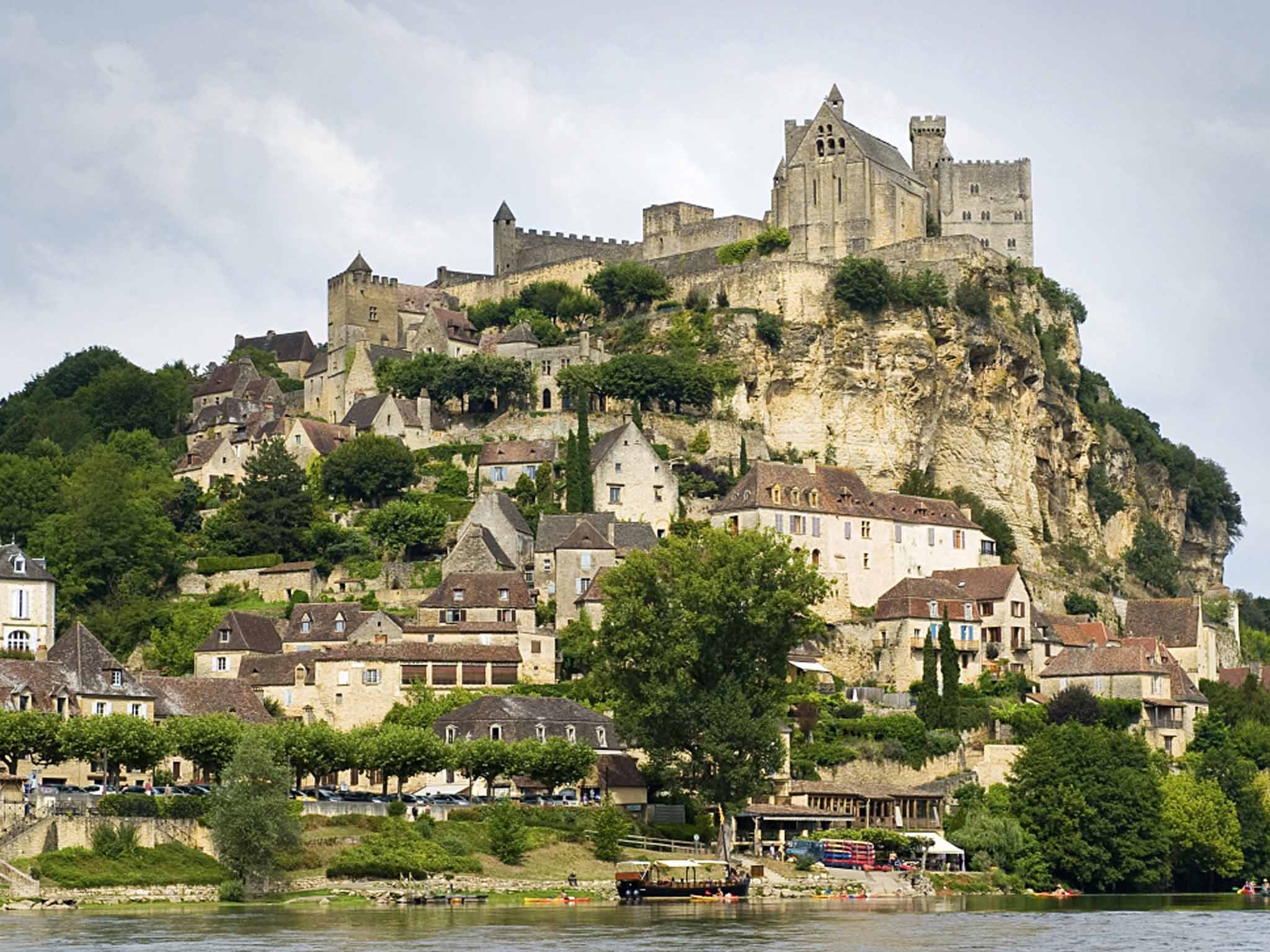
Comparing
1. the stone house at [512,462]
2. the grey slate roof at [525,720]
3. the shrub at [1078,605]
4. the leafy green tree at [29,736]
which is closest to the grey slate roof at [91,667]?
the leafy green tree at [29,736]

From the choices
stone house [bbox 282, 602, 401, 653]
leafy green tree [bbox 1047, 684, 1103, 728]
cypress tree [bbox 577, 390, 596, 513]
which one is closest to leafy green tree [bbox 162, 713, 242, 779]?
stone house [bbox 282, 602, 401, 653]

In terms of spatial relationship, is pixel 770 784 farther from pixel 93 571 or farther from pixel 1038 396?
pixel 1038 396

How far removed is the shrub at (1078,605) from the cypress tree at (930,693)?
21180 mm

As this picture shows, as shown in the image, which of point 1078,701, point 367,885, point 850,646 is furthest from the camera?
point 850,646

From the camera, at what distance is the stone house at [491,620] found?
9900 centimetres

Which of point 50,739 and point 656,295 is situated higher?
point 656,295

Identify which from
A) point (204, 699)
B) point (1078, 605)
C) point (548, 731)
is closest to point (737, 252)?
point (1078, 605)

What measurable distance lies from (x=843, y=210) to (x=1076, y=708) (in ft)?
149

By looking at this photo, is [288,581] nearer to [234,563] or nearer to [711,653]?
[234,563]

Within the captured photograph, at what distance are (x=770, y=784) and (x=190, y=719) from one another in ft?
69.6

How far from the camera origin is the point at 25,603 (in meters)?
98.9

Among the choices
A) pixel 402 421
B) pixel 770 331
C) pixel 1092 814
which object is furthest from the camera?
pixel 770 331

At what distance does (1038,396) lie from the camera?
131375 millimetres

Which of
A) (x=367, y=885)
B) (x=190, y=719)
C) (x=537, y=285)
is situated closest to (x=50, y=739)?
(x=190, y=719)
